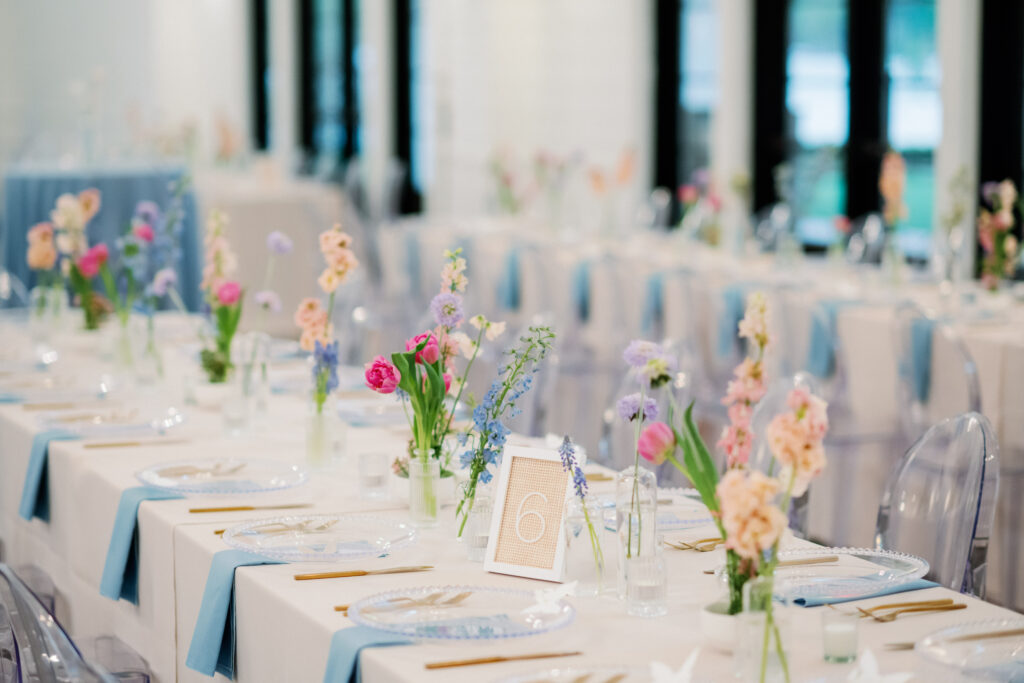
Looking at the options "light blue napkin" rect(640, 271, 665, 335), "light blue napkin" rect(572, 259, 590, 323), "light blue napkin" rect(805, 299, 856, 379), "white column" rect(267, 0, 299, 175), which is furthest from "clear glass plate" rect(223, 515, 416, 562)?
"white column" rect(267, 0, 299, 175)

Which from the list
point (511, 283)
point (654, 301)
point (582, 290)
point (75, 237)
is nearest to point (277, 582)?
point (75, 237)

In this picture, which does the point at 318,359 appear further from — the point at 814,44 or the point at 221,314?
the point at 814,44

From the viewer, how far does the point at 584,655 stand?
5.62 ft

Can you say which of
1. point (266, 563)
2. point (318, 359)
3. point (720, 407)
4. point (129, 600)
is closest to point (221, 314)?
point (318, 359)

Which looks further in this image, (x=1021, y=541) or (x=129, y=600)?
(x=1021, y=541)

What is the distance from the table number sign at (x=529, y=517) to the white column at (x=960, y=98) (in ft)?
15.5

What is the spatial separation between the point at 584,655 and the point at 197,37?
48.9ft

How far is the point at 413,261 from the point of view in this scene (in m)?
7.44

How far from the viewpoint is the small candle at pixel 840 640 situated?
1682 millimetres

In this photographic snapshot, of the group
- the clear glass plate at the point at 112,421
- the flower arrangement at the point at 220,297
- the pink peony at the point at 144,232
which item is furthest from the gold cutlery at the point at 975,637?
the pink peony at the point at 144,232

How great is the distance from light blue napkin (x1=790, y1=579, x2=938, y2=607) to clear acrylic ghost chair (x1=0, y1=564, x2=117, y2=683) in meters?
0.95

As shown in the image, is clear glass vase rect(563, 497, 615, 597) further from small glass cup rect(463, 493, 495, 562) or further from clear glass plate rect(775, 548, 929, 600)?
clear glass plate rect(775, 548, 929, 600)

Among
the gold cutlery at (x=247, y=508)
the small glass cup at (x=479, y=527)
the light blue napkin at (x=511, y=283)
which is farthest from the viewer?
the light blue napkin at (x=511, y=283)

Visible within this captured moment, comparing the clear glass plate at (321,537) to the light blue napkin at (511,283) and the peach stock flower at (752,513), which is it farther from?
the light blue napkin at (511,283)
